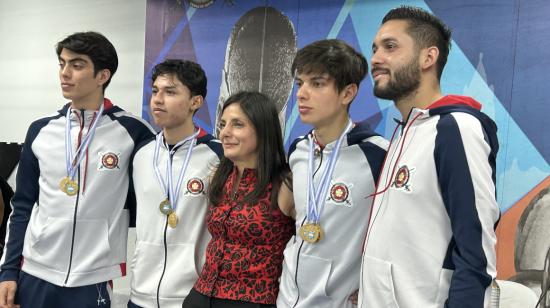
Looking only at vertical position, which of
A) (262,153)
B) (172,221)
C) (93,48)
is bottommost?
(172,221)

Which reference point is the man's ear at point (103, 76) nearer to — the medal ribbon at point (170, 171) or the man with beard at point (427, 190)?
the medal ribbon at point (170, 171)

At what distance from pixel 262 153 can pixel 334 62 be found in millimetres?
487

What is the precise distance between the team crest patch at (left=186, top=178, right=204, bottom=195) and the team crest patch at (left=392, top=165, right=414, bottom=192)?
3.22 feet

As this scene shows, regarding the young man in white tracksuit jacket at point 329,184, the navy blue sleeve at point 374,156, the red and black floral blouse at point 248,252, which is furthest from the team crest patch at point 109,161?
the navy blue sleeve at point 374,156

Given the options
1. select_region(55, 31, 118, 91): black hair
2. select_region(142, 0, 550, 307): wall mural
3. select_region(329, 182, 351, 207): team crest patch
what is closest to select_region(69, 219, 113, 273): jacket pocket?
select_region(55, 31, 118, 91): black hair

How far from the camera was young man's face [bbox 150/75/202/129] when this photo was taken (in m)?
2.54

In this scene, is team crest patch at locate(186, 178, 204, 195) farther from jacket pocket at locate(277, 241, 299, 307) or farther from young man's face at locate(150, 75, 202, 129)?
jacket pocket at locate(277, 241, 299, 307)

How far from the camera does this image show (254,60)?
16.9ft

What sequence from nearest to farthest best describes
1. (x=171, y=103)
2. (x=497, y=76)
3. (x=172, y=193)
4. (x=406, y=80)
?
(x=406, y=80) → (x=172, y=193) → (x=171, y=103) → (x=497, y=76)

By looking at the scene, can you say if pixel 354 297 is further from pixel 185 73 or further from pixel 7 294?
pixel 7 294

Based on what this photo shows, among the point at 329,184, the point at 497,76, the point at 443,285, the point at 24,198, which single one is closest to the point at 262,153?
the point at 329,184

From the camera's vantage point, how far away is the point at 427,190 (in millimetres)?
1682

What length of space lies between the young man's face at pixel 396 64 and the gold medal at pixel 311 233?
531 millimetres

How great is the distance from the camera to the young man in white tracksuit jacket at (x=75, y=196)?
2594 mm
